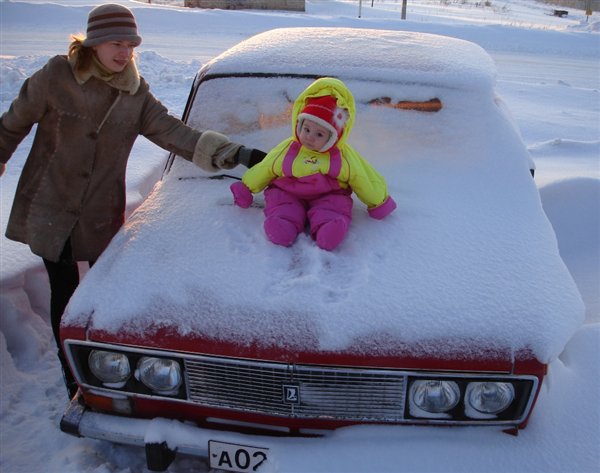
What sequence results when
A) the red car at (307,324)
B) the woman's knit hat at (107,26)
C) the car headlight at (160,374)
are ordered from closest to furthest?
the red car at (307,324), the car headlight at (160,374), the woman's knit hat at (107,26)

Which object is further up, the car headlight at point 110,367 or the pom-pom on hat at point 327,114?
the pom-pom on hat at point 327,114

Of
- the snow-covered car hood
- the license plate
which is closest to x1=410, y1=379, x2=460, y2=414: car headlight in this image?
the snow-covered car hood

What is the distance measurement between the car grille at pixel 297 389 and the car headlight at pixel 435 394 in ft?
0.16

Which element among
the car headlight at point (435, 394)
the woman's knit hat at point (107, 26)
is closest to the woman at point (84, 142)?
the woman's knit hat at point (107, 26)

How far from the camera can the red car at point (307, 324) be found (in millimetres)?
1697

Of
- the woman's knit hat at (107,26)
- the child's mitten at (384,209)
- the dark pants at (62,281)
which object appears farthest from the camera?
the dark pants at (62,281)

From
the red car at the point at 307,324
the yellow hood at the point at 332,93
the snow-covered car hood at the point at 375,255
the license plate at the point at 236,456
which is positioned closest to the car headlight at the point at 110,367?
the red car at the point at 307,324

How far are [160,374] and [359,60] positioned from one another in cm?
190

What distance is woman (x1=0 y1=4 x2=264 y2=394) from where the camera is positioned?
2178 mm

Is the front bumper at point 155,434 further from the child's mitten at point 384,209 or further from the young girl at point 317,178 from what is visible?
the child's mitten at point 384,209

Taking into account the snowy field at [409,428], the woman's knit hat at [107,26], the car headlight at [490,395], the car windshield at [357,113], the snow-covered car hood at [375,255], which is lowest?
the snowy field at [409,428]

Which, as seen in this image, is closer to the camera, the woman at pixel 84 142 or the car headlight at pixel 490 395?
the car headlight at pixel 490 395

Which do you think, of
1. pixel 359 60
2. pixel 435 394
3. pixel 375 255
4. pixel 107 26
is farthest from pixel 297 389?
pixel 359 60

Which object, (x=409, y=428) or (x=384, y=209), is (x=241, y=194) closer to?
(x=384, y=209)
